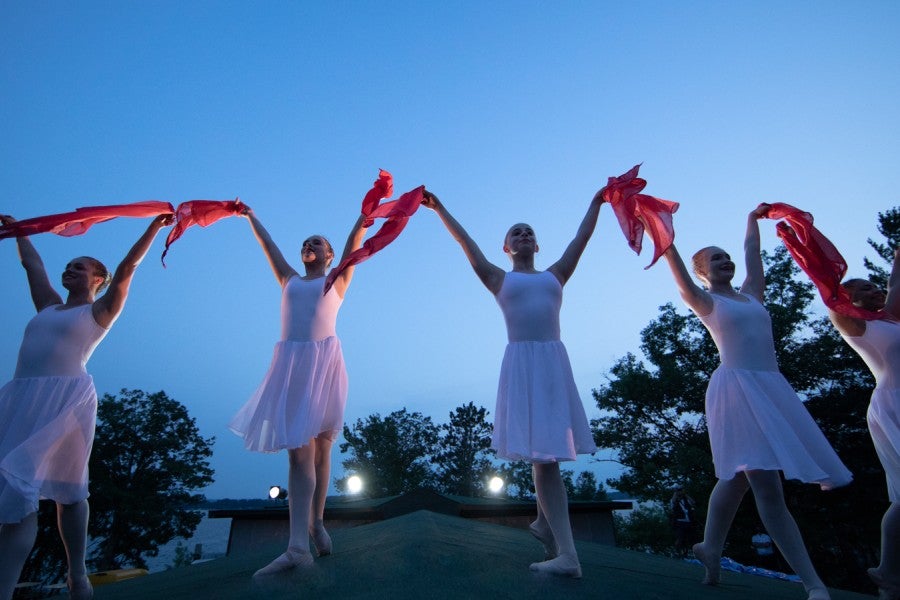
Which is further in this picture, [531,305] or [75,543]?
[531,305]

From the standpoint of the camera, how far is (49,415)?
112 inches

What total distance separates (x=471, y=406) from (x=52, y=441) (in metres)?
48.1

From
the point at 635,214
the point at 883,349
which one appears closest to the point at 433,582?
the point at 635,214

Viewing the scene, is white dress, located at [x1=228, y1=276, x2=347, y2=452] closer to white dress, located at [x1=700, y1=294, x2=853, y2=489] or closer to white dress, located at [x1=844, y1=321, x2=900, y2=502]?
white dress, located at [x1=700, y1=294, x2=853, y2=489]

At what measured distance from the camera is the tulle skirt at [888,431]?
9.99ft

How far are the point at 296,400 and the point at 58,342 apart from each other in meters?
1.54

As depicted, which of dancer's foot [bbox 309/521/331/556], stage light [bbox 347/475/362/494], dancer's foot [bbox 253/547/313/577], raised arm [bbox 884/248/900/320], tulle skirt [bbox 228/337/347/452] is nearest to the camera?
dancer's foot [bbox 253/547/313/577]

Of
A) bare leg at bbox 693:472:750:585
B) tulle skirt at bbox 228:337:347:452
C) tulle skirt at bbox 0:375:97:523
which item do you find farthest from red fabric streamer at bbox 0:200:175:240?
bare leg at bbox 693:472:750:585

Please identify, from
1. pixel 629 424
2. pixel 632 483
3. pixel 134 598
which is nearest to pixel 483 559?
pixel 134 598

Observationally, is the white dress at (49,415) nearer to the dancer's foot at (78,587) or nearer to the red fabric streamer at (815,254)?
the dancer's foot at (78,587)

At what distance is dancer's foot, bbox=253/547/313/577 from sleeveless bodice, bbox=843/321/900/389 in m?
3.77

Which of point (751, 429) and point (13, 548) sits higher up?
point (751, 429)

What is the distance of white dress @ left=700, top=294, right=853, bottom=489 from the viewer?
2662 millimetres

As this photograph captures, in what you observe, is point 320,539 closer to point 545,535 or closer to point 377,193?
point 545,535
